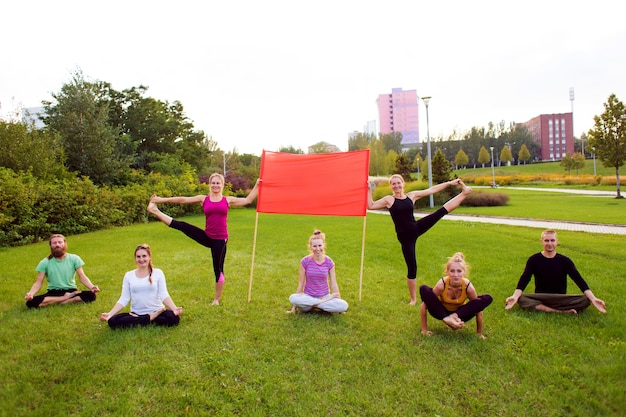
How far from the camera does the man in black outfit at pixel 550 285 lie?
6.36 m

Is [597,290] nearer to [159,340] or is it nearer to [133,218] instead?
[159,340]

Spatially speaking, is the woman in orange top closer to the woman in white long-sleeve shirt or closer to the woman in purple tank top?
the woman in purple tank top

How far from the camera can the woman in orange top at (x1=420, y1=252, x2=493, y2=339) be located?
17.9 feet

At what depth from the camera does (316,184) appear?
8.14 metres

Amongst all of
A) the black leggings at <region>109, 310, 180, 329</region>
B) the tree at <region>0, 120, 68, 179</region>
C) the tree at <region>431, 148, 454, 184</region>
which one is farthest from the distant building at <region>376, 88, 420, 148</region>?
the black leggings at <region>109, 310, 180, 329</region>

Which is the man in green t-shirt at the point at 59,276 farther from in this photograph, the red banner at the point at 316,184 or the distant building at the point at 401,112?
the distant building at the point at 401,112

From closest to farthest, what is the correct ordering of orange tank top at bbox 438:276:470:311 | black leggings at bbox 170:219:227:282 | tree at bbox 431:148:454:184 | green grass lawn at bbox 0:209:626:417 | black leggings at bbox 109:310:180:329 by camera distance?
green grass lawn at bbox 0:209:626:417
orange tank top at bbox 438:276:470:311
black leggings at bbox 109:310:180:329
black leggings at bbox 170:219:227:282
tree at bbox 431:148:454:184

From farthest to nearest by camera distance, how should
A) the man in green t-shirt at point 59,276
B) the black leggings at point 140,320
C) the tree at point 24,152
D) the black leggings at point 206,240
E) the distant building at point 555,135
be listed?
the distant building at point 555,135 < the tree at point 24,152 < the man in green t-shirt at point 59,276 < the black leggings at point 206,240 < the black leggings at point 140,320

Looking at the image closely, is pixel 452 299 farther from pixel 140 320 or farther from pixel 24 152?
pixel 24 152

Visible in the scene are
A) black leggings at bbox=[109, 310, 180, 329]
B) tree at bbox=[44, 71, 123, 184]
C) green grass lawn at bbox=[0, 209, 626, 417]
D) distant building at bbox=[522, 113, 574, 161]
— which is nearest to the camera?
green grass lawn at bbox=[0, 209, 626, 417]

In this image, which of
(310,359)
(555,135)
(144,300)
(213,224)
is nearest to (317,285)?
(310,359)

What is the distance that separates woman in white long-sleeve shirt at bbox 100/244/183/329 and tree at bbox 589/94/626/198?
1396 inches

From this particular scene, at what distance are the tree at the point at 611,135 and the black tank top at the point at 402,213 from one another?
3190 cm

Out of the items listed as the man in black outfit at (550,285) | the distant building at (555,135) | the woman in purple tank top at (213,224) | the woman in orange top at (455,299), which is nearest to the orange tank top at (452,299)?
the woman in orange top at (455,299)
